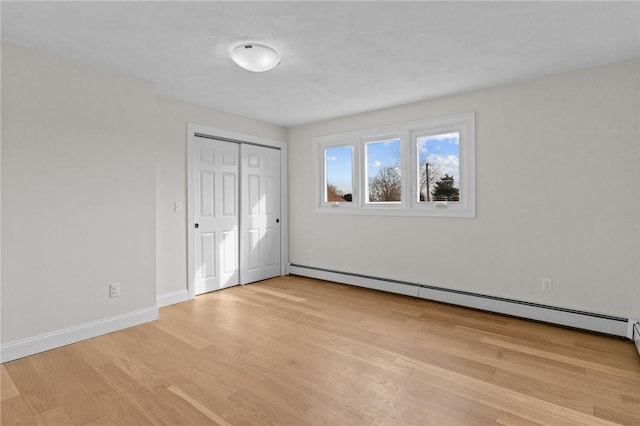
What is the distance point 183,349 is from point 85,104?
2.39 meters

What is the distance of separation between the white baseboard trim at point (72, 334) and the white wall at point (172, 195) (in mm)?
534

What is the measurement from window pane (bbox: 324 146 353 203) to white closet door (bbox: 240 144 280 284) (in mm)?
881

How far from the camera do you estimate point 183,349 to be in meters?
2.83

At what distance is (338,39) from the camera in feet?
8.54

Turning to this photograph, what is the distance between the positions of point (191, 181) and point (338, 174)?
216cm

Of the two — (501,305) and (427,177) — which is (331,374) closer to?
(501,305)

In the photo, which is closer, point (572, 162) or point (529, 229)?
point (572, 162)

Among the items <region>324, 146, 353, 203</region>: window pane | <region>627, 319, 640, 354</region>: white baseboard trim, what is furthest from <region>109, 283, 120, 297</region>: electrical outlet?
<region>627, 319, 640, 354</region>: white baseboard trim

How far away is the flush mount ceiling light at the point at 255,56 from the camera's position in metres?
2.67

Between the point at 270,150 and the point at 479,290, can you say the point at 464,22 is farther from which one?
the point at 270,150

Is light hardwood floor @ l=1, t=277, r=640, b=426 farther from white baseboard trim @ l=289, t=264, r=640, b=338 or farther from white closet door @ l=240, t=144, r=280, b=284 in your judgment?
white closet door @ l=240, t=144, r=280, b=284

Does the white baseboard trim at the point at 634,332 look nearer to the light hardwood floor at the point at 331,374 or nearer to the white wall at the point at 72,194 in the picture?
the light hardwood floor at the point at 331,374

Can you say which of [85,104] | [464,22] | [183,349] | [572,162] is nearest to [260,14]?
[464,22]

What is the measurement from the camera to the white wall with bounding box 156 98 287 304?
399 cm
